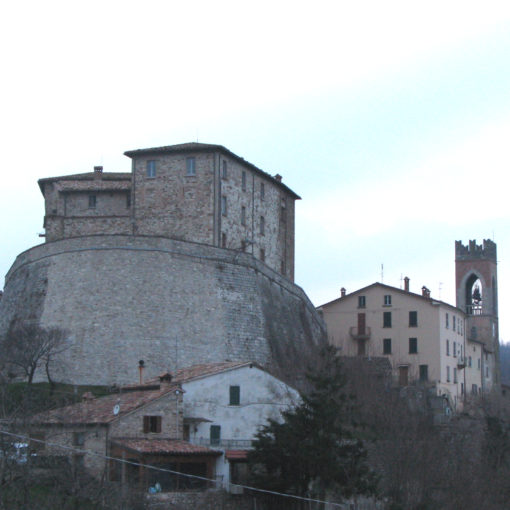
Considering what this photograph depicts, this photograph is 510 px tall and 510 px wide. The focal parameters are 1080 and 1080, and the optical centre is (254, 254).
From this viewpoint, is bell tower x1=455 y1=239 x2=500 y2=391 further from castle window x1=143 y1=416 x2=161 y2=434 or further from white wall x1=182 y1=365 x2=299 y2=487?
castle window x1=143 y1=416 x2=161 y2=434

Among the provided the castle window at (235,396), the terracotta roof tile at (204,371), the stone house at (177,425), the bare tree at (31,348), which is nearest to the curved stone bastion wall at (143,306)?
the bare tree at (31,348)

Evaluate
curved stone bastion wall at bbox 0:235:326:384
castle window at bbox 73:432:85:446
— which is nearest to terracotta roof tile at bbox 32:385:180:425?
castle window at bbox 73:432:85:446

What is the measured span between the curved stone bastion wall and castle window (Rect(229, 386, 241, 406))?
434 inches

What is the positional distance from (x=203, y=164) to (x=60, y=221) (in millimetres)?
9277

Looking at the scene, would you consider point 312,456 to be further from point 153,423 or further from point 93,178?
point 93,178

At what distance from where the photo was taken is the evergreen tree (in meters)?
32.3

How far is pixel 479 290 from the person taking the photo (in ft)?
281

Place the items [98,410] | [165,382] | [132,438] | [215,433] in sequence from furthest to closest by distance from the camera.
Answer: [165,382]
[215,433]
[98,410]
[132,438]

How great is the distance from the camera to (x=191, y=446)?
3481 centimetres

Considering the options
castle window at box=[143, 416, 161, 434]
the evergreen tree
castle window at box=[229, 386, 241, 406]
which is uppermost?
castle window at box=[229, 386, 241, 406]

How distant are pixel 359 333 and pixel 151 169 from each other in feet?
55.5

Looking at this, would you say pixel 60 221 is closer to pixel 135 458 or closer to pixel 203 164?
pixel 203 164

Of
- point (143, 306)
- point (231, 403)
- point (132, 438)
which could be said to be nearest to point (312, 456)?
point (132, 438)

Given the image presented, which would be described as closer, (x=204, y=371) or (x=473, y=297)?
(x=204, y=371)
